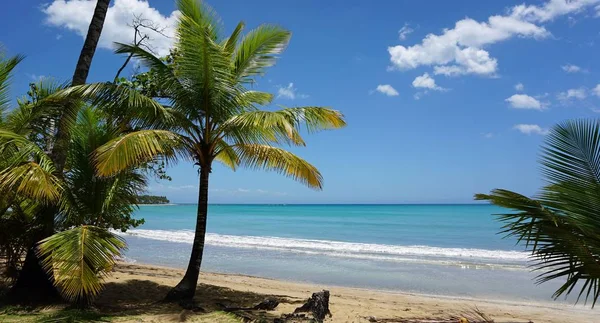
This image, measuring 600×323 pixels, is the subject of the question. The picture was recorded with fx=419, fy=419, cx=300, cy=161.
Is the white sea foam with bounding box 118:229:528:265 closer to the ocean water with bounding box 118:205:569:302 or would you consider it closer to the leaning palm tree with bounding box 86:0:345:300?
the ocean water with bounding box 118:205:569:302

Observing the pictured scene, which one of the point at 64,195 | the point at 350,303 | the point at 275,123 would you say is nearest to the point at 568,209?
the point at 275,123

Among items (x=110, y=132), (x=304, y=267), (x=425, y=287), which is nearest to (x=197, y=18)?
(x=110, y=132)

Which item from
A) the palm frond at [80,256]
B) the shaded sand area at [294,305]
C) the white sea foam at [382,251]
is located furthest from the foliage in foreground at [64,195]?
the white sea foam at [382,251]

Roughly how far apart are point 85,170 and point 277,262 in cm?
1081

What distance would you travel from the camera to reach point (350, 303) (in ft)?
29.1

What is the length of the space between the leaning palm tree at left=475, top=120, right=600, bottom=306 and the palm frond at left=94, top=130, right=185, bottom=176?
16.1 ft

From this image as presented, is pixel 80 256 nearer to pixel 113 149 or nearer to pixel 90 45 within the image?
pixel 113 149

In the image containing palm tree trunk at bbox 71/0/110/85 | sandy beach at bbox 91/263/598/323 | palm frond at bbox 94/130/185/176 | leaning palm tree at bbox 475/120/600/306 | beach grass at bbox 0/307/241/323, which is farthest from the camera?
palm tree trunk at bbox 71/0/110/85

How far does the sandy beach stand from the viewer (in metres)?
7.50

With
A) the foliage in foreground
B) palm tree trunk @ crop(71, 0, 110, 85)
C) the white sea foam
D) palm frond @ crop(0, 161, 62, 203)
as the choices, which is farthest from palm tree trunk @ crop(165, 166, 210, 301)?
the white sea foam

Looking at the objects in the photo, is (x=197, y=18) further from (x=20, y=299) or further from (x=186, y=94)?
(x=20, y=299)

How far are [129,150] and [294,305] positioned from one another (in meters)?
4.14

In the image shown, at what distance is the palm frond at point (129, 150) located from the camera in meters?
6.06

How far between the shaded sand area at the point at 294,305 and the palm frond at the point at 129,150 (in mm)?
2180
